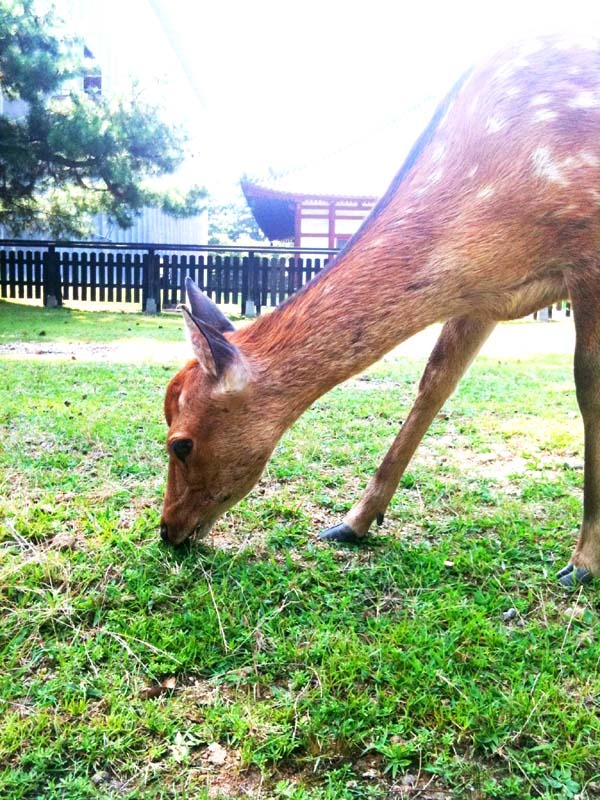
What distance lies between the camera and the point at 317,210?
→ 20.4 m

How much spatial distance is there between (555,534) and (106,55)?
79.5 ft

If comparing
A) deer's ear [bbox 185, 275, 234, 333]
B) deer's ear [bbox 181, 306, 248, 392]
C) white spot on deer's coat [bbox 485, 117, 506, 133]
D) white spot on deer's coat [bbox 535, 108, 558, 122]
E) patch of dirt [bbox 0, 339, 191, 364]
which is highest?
white spot on deer's coat [bbox 535, 108, 558, 122]

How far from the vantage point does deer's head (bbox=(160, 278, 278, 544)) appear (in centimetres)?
Result: 261

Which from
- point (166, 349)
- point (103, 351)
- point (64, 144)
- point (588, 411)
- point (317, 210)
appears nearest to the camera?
point (588, 411)

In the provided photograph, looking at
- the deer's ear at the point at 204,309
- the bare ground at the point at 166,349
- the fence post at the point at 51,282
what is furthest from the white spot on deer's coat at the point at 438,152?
the fence post at the point at 51,282

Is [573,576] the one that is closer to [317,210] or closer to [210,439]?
[210,439]

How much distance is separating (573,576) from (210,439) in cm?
142

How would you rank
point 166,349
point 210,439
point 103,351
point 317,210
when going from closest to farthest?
point 210,439 → point 103,351 → point 166,349 → point 317,210

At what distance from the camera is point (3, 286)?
16562mm

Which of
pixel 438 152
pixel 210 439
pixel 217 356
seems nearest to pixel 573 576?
pixel 210 439

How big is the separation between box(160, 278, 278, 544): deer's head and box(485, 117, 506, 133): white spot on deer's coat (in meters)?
1.28

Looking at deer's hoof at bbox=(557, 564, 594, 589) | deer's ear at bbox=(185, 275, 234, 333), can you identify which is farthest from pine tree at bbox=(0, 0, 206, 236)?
deer's hoof at bbox=(557, 564, 594, 589)

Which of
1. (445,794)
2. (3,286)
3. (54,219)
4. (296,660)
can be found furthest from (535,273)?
(3,286)

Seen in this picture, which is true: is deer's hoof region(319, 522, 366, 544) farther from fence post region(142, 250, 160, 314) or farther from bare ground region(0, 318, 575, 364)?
fence post region(142, 250, 160, 314)
